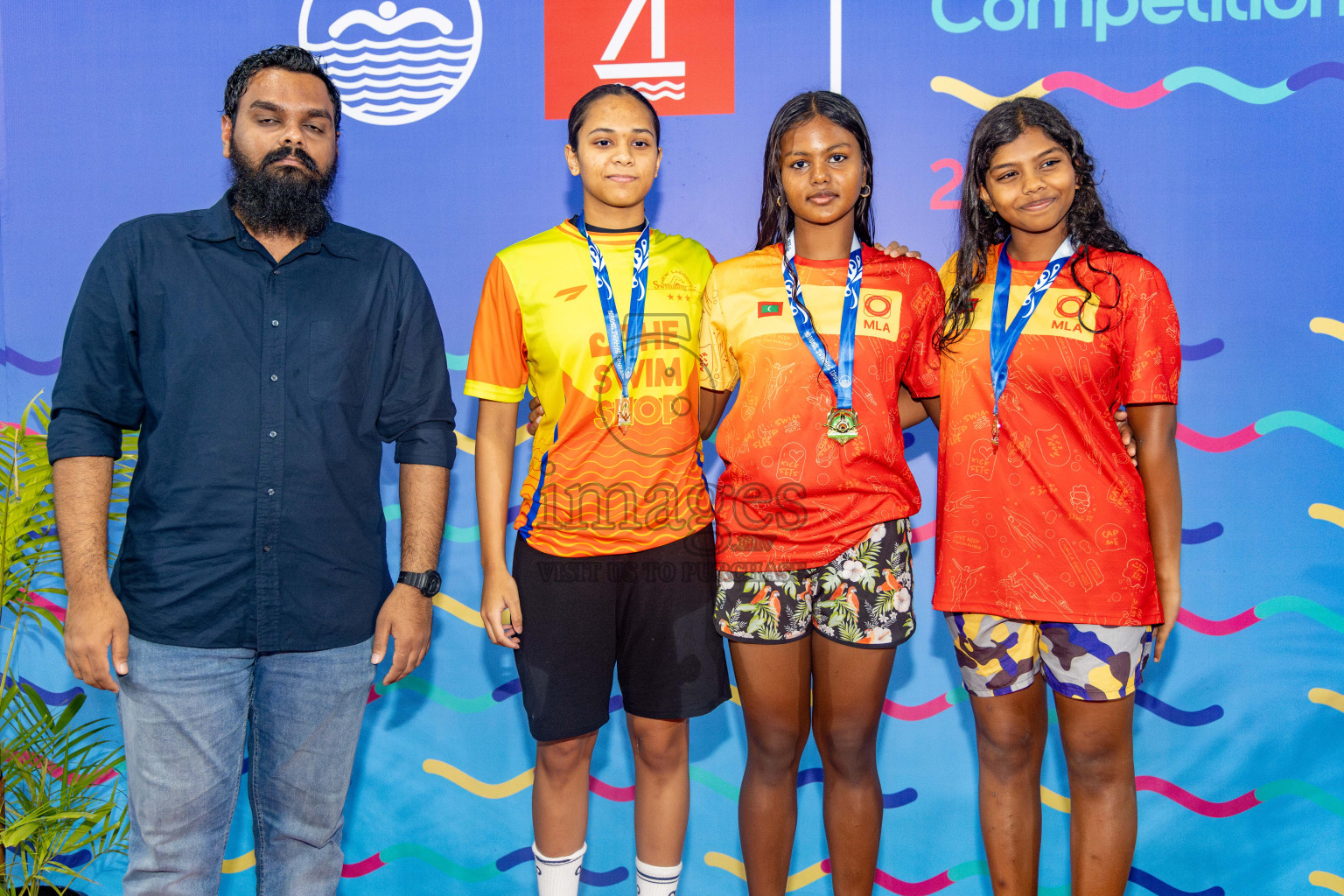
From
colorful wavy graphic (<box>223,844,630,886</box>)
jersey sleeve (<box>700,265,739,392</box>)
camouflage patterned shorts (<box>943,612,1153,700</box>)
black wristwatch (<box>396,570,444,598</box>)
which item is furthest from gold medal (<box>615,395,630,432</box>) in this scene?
colorful wavy graphic (<box>223,844,630,886</box>)

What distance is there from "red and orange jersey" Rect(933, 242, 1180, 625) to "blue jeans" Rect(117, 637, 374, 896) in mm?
1400

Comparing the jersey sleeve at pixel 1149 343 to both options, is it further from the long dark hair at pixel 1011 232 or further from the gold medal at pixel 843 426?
the gold medal at pixel 843 426

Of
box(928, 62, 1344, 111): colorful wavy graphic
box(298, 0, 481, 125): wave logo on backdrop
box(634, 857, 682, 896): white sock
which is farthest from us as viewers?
box(298, 0, 481, 125): wave logo on backdrop

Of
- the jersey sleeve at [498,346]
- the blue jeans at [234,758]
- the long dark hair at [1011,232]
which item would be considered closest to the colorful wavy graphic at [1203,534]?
the long dark hair at [1011,232]

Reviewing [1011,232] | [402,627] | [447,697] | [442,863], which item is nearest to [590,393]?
[402,627]

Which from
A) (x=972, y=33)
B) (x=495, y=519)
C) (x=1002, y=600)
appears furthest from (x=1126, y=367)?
(x=495, y=519)

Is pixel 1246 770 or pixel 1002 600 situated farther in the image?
pixel 1246 770

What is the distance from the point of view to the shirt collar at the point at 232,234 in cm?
182

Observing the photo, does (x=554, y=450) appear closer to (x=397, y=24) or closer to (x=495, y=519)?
(x=495, y=519)

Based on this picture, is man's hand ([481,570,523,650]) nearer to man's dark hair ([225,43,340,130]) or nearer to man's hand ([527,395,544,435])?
man's hand ([527,395,544,435])

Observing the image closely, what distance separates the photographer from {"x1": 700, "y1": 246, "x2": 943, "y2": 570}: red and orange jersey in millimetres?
1880

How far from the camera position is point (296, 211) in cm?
187

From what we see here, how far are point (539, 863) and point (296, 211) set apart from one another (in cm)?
160

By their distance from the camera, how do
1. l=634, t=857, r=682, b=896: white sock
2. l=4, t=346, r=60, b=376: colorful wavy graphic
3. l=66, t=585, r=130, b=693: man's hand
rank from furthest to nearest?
l=4, t=346, r=60, b=376: colorful wavy graphic
l=634, t=857, r=682, b=896: white sock
l=66, t=585, r=130, b=693: man's hand
